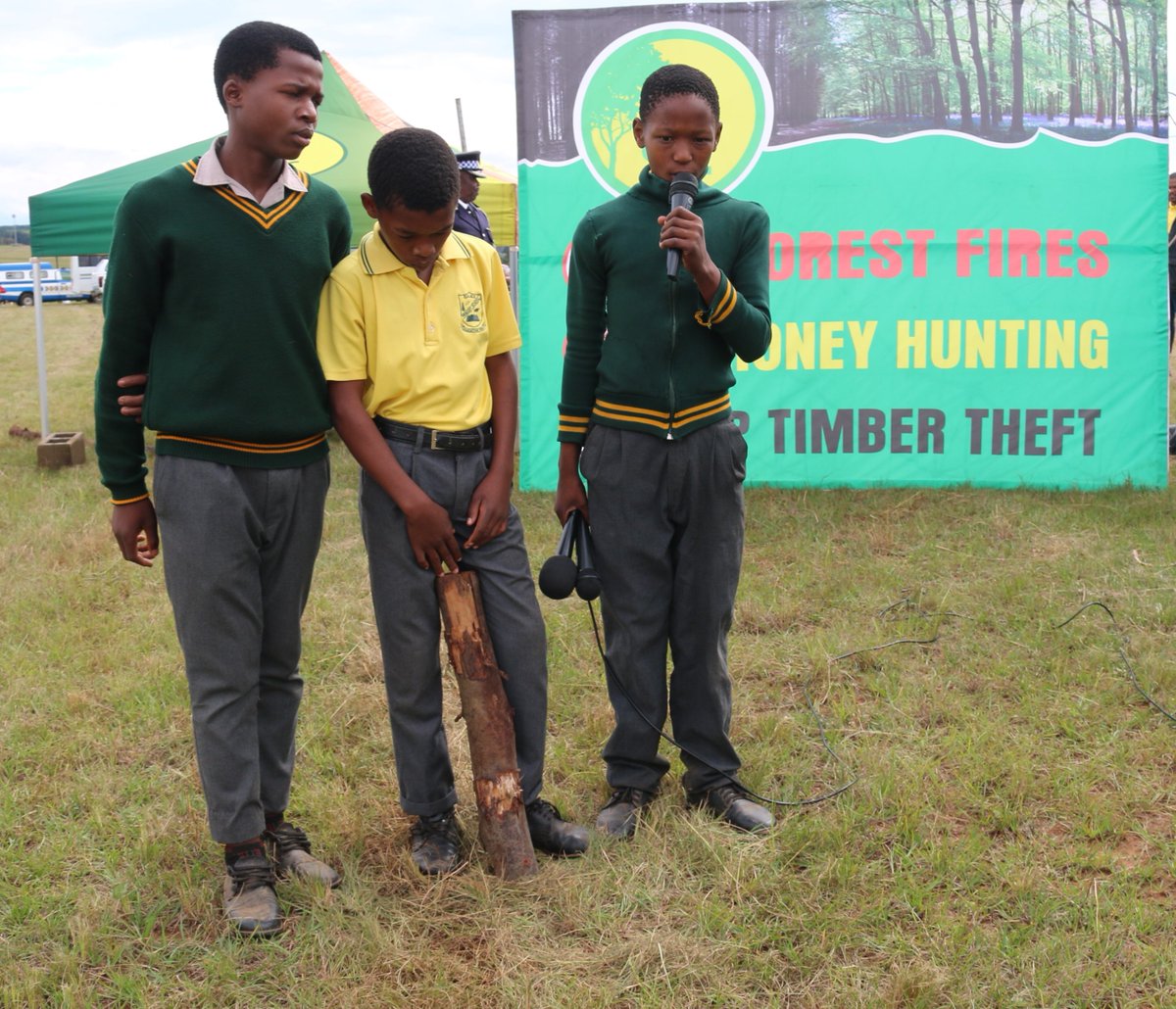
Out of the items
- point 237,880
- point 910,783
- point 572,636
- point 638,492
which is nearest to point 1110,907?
point 910,783

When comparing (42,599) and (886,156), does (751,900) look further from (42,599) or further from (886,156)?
(886,156)

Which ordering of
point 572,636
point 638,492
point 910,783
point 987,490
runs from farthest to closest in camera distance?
point 987,490 → point 572,636 → point 910,783 → point 638,492

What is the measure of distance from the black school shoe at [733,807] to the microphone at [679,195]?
145cm

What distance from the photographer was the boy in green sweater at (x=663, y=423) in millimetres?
3012

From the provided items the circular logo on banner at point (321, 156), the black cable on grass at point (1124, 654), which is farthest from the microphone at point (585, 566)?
the circular logo on banner at point (321, 156)

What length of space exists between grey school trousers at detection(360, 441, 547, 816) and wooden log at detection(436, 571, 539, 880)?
49mm

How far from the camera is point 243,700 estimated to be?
2.83 m

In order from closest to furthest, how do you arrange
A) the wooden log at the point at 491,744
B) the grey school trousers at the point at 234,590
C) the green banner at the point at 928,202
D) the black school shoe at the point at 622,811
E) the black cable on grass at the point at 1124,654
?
the grey school trousers at the point at 234,590, the wooden log at the point at 491,744, the black school shoe at the point at 622,811, the black cable on grass at the point at 1124,654, the green banner at the point at 928,202

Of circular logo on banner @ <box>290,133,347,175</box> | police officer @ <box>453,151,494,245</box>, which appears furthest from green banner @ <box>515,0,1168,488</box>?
circular logo on banner @ <box>290,133,347,175</box>

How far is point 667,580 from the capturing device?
324cm

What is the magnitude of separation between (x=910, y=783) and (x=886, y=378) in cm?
408

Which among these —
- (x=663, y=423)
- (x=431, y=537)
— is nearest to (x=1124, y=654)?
(x=663, y=423)

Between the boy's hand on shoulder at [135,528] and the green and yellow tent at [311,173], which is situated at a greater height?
the green and yellow tent at [311,173]

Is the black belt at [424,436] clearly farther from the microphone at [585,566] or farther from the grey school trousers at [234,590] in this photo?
the microphone at [585,566]
